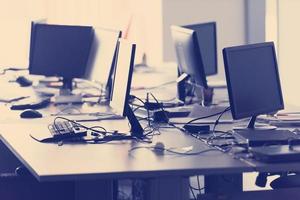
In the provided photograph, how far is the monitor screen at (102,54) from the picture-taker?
4.29 meters

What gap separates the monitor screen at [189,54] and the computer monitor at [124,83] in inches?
26.3

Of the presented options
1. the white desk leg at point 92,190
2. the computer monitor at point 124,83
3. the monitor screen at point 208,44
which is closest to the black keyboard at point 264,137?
the computer monitor at point 124,83

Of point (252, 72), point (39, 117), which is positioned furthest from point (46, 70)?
point (252, 72)

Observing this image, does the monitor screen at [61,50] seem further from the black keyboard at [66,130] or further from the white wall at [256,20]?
the white wall at [256,20]

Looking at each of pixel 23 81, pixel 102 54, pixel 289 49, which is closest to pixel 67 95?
pixel 102 54

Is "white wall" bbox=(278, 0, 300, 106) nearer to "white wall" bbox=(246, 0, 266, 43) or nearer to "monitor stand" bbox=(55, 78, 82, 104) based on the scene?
"white wall" bbox=(246, 0, 266, 43)

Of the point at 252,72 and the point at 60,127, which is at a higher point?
the point at 252,72

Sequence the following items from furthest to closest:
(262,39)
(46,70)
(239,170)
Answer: (262,39)
(46,70)
(239,170)

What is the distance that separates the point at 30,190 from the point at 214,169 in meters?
1.49

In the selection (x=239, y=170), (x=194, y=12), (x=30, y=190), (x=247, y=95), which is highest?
(x=194, y=12)

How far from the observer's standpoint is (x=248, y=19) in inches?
255

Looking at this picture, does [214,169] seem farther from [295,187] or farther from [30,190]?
[30,190]

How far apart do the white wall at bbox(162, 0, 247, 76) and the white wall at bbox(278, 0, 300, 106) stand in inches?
22.9

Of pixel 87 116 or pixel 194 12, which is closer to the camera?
pixel 87 116
